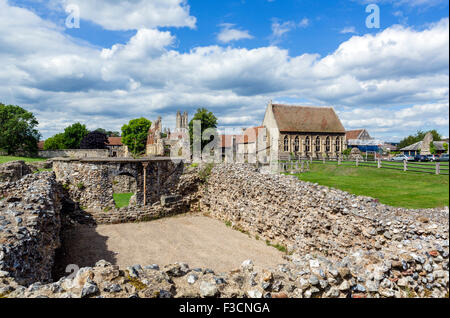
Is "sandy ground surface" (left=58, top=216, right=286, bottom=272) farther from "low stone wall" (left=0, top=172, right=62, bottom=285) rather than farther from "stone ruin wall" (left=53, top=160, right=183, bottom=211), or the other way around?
"low stone wall" (left=0, top=172, right=62, bottom=285)

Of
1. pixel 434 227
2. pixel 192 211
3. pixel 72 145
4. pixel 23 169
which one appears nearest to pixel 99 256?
pixel 192 211

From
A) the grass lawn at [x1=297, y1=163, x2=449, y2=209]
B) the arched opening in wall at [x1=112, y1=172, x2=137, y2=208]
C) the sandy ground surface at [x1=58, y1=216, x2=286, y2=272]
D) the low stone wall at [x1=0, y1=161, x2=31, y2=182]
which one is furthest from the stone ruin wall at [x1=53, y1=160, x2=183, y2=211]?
the grass lawn at [x1=297, y1=163, x2=449, y2=209]

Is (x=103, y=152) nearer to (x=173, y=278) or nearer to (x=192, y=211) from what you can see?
(x=192, y=211)

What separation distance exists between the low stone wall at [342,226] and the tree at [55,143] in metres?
65.1

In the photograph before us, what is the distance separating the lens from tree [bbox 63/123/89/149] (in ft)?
230

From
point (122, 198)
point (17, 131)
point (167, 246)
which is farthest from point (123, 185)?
point (17, 131)

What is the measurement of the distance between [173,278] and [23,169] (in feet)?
78.7

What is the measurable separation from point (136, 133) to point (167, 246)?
5794 centimetres

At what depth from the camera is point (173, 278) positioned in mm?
4777

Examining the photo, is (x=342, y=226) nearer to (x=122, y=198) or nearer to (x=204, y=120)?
(x=122, y=198)

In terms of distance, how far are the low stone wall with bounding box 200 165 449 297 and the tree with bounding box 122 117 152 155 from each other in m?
50.4

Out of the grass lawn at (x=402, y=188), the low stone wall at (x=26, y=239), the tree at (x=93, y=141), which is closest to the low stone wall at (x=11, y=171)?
the low stone wall at (x=26, y=239)

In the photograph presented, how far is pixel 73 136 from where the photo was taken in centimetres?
7188

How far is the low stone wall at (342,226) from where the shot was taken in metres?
4.90
